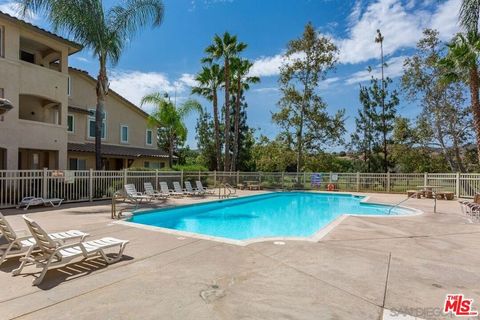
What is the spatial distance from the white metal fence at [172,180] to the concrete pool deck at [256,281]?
6954 millimetres

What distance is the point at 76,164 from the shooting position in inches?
824

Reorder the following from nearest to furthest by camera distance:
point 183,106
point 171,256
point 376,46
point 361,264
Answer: point 361,264
point 171,256
point 183,106
point 376,46

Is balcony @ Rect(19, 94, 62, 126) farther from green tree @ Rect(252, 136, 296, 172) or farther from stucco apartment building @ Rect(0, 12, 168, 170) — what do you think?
green tree @ Rect(252, 136, 296, 172)

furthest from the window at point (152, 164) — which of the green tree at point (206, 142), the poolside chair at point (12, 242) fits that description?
the poolside chair at point (12, 242)

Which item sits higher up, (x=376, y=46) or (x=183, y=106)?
(x=376, y=46)

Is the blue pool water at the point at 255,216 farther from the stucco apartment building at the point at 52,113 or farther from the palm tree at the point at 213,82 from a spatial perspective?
the palm tree at the point at 213,82

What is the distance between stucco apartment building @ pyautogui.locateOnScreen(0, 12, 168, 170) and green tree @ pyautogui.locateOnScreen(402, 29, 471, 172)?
899 inches

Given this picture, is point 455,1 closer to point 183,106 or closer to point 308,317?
point 308,317

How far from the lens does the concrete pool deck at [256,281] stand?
370 centimetres

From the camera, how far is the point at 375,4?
1669 cm

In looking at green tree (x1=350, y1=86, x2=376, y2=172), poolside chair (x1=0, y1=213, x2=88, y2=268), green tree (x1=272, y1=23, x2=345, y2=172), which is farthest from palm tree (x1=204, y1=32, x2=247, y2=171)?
poolside chair (x1=0, y1=213, x2=88, y2=268)

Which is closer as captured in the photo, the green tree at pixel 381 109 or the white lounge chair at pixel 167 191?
the white lounge chair at pixel 167 191

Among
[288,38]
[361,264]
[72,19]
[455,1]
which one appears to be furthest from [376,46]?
[361,264]

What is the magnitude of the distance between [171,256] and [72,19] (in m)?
14.3
